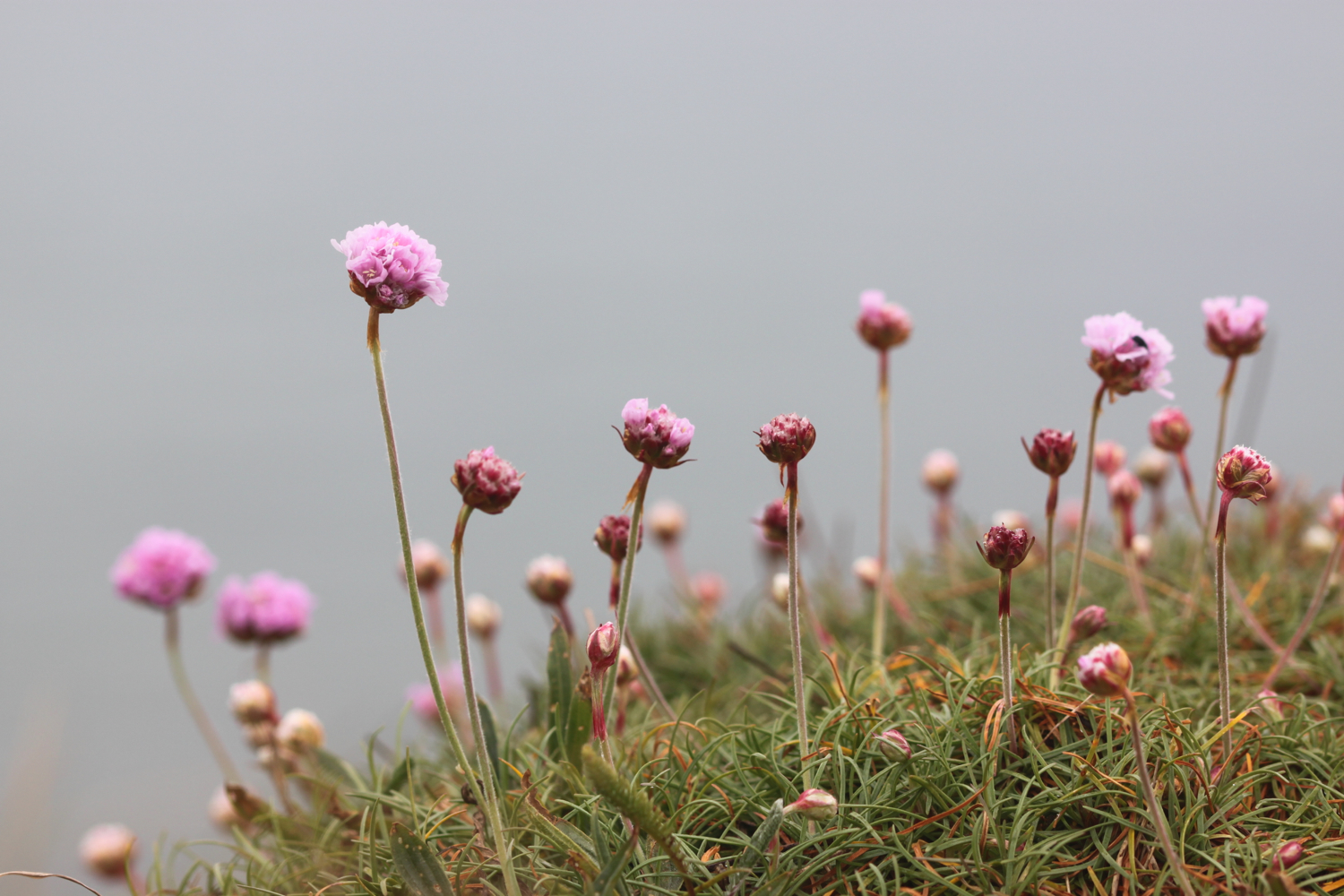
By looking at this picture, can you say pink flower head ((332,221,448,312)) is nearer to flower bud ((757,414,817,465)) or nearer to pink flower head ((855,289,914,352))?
flower bud ((757,414,817,465))

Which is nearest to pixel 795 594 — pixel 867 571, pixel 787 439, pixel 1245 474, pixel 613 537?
pixel 787 439

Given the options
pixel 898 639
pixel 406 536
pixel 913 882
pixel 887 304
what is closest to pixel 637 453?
pixel 406 536

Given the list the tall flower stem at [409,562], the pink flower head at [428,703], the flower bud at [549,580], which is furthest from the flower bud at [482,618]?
the tall flower stem at [409,562]

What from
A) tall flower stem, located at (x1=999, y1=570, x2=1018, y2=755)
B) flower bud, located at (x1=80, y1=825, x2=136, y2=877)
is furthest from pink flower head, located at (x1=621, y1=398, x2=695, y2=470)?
flower bud, located at (x1=80, y1=825, x2=136, y2=877)

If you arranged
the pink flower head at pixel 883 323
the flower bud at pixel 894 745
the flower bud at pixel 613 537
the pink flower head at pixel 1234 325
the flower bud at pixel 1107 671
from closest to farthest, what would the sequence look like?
1. the flower bud at pixel 1107 671
2. the flower bud at pixel 894 745
3. the flower bud at pixel 613 537
4. the pink flower head at pixel 1234 325
5. the pink flower head at pixel 883 323

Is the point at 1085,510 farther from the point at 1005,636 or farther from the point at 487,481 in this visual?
the point at 487,481

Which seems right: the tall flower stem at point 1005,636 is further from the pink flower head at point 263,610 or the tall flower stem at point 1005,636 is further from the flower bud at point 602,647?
the pink flower head at point 263,610
